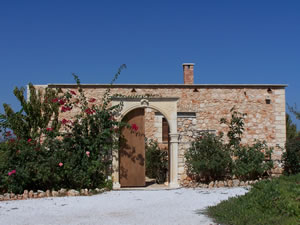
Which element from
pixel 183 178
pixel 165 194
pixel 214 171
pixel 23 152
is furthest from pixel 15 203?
pixel 214 171

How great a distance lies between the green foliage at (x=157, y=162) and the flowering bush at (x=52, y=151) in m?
2.18

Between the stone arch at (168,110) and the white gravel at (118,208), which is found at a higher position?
the stone arch at (168,110)

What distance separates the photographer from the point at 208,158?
1116 cm

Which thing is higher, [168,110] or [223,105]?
[223,105]

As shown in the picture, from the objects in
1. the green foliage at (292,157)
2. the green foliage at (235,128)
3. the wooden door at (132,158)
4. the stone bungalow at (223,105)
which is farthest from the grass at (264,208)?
the stone bungalow at (223,105)

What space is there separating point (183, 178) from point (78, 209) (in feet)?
14.6

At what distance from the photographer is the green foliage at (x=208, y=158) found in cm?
1094

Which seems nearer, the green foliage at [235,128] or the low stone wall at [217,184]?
the low stone wall at [217,184]

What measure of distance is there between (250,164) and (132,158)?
3.63m

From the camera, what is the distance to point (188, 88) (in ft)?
45.0

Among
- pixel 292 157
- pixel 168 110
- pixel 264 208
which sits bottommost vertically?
pixel 264 208

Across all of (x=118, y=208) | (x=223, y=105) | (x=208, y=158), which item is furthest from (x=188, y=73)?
(x=118, y=208)

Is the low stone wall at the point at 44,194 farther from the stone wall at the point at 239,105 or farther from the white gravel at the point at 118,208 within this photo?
the stone wall at the point at 239,105

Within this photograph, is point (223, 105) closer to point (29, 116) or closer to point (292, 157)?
point (292, 157)
